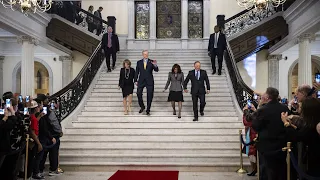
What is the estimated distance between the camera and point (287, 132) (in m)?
4.67

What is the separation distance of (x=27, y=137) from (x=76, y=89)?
195 inches

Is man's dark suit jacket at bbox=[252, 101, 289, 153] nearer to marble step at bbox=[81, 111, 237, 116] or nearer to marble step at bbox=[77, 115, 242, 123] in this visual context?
marble step at bbox=[77, 115, 242, 123]

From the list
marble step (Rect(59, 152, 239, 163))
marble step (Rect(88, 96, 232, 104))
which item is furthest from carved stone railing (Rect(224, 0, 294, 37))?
marble step (Rect(59, 152, 239, 163))

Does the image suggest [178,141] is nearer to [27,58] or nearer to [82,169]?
[82,169]

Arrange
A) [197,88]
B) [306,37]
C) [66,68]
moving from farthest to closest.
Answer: [66,68], [306,37], [197,88]

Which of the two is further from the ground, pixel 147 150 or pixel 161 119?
pixel 161 119

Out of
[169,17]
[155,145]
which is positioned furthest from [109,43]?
[169,17]

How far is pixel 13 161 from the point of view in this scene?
5.64 metres

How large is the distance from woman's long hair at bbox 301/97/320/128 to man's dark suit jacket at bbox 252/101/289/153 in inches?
27.8

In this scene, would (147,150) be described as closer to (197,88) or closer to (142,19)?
(197,88)

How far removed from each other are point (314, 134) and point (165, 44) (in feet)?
47.1

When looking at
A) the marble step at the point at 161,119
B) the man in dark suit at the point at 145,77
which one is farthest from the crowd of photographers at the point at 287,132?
the man in dark suit at the point at 145,77

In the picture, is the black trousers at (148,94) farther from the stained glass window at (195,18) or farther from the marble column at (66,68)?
the marble column at (66,68)

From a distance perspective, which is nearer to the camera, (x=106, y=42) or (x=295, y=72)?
(x=106, y=42)
